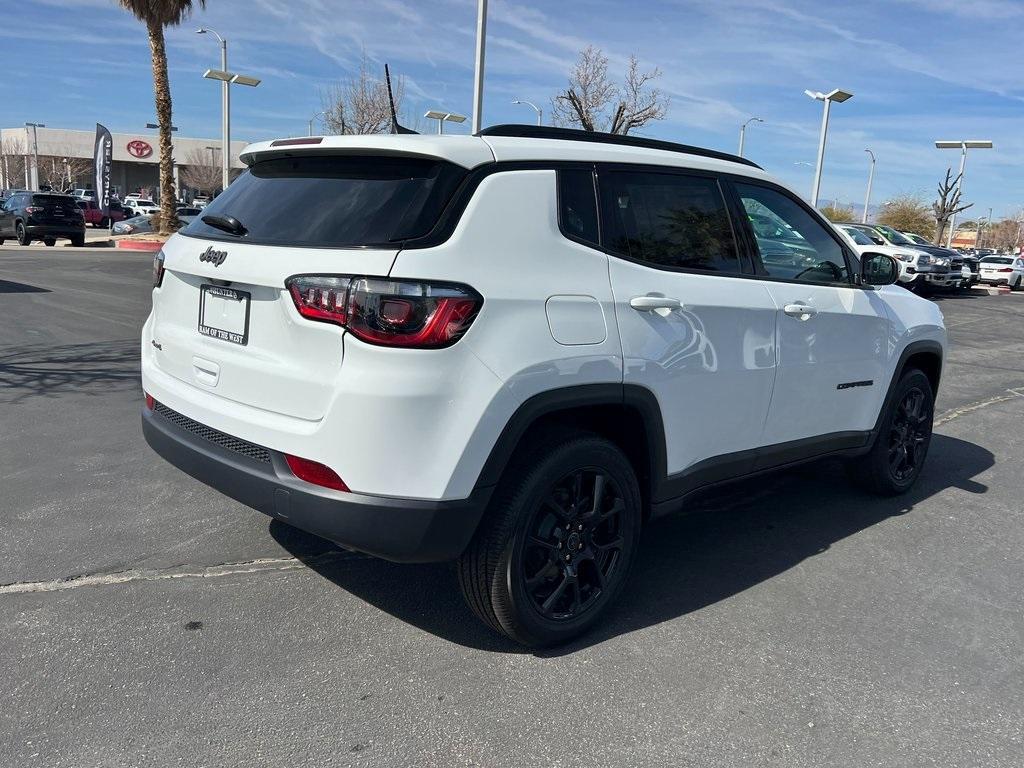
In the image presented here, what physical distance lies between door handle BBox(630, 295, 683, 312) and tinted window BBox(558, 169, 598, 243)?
276 millimetres

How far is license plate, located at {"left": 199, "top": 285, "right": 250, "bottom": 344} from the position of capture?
2918 mm

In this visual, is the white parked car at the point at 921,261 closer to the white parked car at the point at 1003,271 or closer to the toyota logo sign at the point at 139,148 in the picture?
the white parked car at the point at 1003,271

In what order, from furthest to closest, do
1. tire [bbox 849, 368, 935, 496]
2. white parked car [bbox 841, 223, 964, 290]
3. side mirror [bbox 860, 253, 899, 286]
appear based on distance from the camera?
1. white parked car [bbox 841, 223, 964, 290]
2. tire [bbox 849, 368, 935, 496]
3. side mirror [bbox 860, 253, 899, 286]

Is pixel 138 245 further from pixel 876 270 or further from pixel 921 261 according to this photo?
pixel 876 270

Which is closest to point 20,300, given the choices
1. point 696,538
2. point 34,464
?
point 34,464

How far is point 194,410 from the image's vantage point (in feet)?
10.2

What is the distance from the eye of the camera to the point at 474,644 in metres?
3.13

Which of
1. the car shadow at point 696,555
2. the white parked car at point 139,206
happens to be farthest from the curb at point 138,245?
the car shadow at point 696,555

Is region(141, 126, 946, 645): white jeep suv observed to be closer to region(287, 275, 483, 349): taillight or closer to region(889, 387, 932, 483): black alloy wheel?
region(287, 275, 483, 349): taillight

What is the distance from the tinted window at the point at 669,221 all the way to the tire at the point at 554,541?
821 mm

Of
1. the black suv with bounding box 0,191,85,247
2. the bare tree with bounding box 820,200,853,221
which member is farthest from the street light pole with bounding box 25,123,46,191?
the bare tree with bounding box 820,200,853,221

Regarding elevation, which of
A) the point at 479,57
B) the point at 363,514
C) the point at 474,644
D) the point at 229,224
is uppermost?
the point at 479,57

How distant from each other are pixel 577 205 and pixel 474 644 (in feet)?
5.59

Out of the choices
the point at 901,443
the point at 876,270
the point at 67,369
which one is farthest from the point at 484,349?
the point at 67,369
